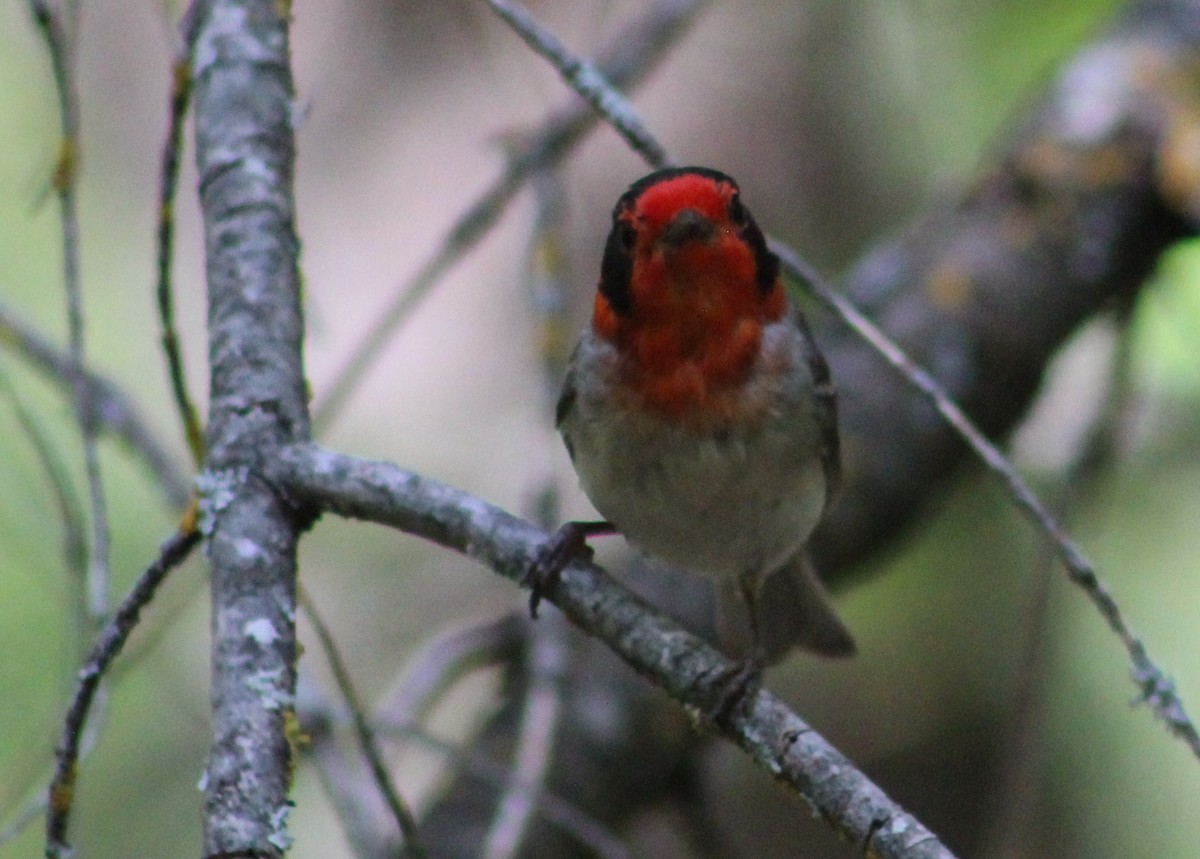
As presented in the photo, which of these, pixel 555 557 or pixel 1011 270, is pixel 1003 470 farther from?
pixel 1011 270

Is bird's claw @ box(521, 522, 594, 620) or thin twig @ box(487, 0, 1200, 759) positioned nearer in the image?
thin twig @ box(487, 0, 1200, 759)

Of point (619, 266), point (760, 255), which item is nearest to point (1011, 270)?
point (760, 255)

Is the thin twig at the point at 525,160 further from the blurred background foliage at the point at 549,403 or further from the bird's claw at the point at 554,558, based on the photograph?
the bird's claw at the point at 554,558

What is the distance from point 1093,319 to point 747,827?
1.95 meters

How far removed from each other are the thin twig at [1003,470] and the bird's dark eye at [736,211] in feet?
0.33

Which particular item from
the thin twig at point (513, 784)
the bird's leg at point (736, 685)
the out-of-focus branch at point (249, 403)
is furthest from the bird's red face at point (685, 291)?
the thin twig at point (513, 784)

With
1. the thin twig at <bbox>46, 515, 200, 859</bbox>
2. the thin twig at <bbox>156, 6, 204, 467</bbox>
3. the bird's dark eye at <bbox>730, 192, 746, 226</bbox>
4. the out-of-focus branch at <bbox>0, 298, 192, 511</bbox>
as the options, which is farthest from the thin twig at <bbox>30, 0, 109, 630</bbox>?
the bird's dark eye at <bbox>730, 192, 746, 226</bbox>

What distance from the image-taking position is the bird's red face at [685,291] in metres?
2.94

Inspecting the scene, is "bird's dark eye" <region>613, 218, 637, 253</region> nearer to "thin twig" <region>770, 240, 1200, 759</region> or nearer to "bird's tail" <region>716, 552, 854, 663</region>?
"thin twig" <region>770, 240, 1200, 759</region>

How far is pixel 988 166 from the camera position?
15.7 feet

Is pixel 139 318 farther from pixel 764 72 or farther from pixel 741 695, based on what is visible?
pixel 741 695

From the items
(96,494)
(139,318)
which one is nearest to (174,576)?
(139,318)

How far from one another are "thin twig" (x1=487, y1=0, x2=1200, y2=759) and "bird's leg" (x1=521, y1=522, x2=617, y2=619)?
2.02 ft

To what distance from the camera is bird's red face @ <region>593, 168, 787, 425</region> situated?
294cm
